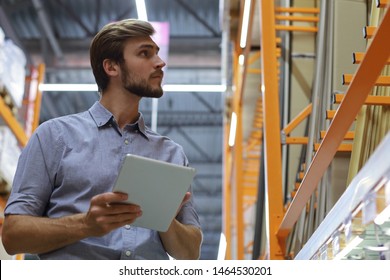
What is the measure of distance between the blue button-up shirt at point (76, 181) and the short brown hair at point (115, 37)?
32 centimetres

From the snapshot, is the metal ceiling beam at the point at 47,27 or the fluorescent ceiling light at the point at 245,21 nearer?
the fluorescent ceiling light at the point at 245,21

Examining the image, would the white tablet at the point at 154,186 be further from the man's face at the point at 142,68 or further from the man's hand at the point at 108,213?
the man's face at the point at 142,68

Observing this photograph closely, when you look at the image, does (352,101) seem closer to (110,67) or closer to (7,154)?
(110,67)

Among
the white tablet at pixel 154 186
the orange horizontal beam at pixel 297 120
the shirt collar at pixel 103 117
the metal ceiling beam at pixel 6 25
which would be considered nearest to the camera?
the white tablet at pixel 154 186

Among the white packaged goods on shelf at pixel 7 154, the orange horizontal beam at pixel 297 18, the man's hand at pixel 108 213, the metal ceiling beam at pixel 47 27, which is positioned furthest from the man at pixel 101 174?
the metal ceiling beam at pixel 47 27

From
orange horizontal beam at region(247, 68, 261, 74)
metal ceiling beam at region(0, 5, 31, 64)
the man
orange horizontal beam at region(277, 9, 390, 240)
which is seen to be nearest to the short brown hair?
the man

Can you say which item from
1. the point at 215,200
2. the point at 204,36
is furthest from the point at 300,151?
the point at 215,200

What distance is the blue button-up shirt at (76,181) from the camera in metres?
2.24

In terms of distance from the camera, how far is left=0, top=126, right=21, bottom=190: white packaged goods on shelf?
7.35 metres

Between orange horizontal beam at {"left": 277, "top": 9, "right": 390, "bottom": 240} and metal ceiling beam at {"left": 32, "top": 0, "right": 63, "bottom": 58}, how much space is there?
403 inches

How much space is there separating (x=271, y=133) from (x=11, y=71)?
13.8 feet

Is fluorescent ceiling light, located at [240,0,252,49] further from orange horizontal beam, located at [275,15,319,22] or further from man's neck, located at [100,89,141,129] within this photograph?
man's neck, located at [100,89,141,129]

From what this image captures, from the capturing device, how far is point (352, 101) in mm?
2588

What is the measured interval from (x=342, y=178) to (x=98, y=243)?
7.27ft
